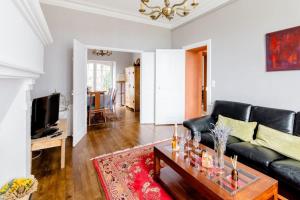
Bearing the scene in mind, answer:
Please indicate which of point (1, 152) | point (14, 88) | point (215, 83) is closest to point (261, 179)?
point (1, 152)

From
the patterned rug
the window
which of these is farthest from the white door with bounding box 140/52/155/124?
the window

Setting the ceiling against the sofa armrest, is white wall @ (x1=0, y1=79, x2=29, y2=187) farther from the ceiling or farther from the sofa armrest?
the ceiling

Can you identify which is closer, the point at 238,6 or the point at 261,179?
→ the point at 261,179

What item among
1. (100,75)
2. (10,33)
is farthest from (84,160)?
(100,75)

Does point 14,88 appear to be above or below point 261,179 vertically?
above

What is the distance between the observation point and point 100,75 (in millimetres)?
8148

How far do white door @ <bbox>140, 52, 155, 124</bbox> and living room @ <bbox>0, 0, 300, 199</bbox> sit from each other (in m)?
0.03

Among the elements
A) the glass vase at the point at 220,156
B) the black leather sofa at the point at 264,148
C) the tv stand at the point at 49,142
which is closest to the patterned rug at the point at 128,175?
the tv stand at the point at 49,142

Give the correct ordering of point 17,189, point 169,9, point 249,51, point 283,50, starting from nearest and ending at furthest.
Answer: point 17,189 → point 169,9 → point 283,50 → point 249,51

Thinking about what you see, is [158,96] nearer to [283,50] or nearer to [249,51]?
[249,51]

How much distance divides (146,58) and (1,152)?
3.93 meters

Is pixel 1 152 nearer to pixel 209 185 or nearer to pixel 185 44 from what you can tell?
pixel 209 185

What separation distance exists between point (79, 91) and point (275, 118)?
3439mm

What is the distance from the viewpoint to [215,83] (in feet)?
12.2
